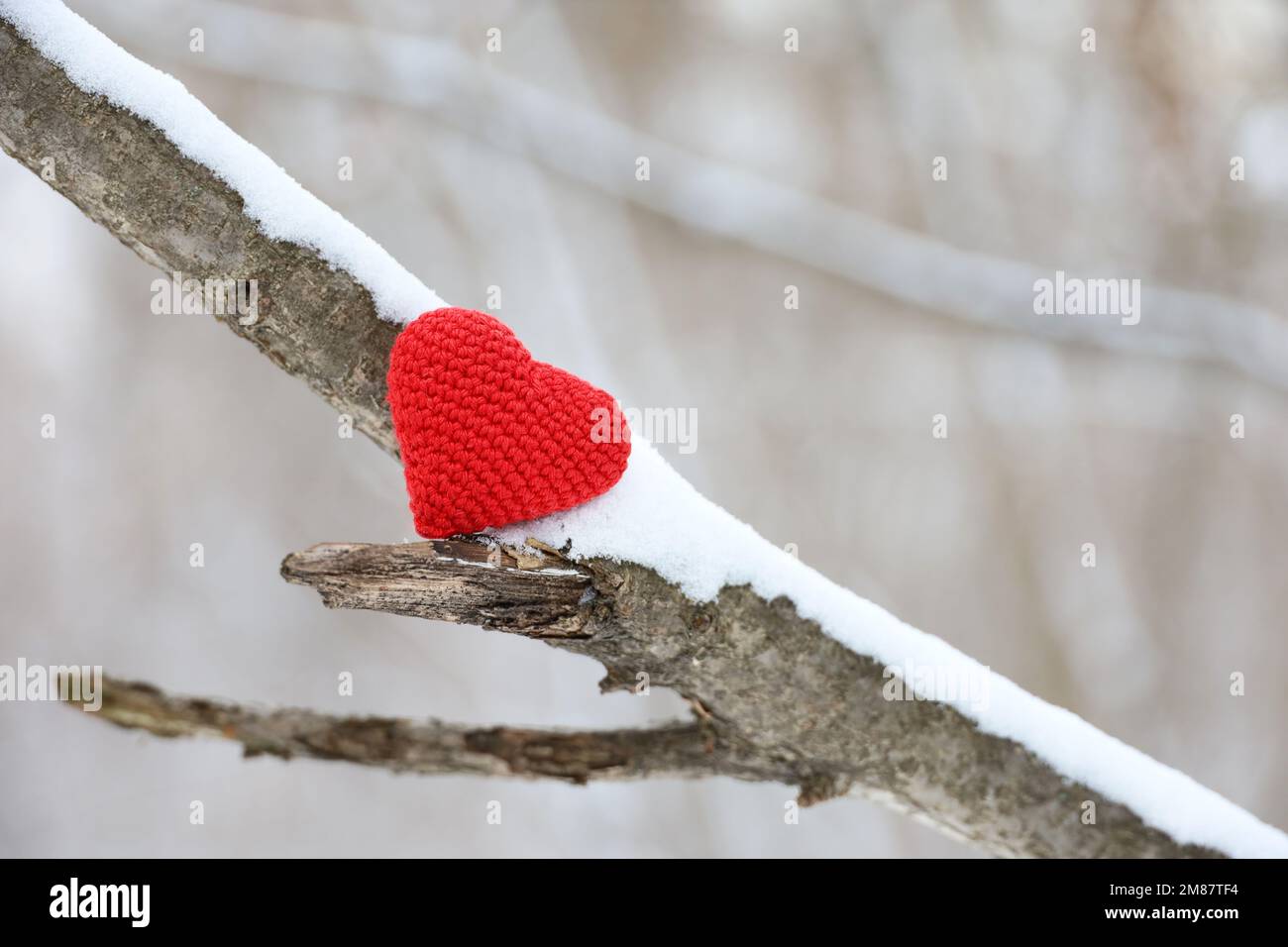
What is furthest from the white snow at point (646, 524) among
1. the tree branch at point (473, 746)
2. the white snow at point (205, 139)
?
the tree branch at point (473, 746)

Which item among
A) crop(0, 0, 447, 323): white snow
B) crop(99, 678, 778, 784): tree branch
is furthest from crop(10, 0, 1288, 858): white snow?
crop(99, 678, 778, 784): tree branch

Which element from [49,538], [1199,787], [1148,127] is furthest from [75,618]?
[1148,127]

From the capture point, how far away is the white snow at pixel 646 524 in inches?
21.6

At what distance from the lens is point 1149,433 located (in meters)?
2.16

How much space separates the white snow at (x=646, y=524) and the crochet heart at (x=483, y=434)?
26 millimetres

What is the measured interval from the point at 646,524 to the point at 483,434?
116mm

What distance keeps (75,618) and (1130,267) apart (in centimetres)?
252

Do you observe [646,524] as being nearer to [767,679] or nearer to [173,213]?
[767,679]

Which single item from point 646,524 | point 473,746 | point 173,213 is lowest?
point 473,746

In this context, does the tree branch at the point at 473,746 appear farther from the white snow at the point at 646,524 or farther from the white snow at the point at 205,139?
the white snow at the point at 205,139

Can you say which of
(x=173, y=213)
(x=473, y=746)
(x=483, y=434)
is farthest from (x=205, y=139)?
(x=473, y=746)

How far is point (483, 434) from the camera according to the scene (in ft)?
1.87

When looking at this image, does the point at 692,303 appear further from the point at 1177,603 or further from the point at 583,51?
the point at 1177,603

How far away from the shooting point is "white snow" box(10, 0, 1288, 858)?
548 millimetres
